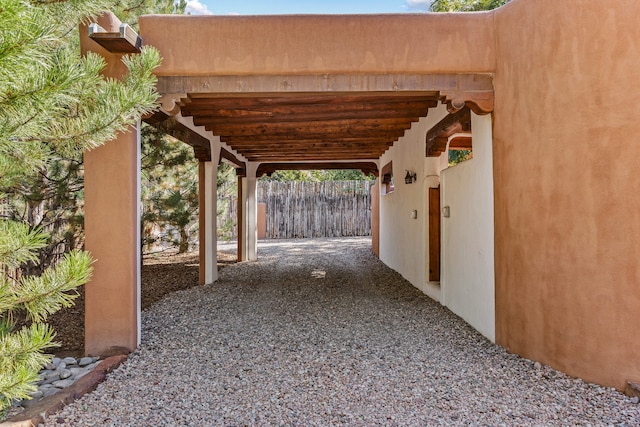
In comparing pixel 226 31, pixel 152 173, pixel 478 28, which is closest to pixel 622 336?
pixel 478 28

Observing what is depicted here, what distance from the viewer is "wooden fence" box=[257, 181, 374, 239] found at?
17.2m

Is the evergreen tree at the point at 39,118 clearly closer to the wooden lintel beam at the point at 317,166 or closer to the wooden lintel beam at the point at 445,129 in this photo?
the wooden lintel beam at the point at 445,129

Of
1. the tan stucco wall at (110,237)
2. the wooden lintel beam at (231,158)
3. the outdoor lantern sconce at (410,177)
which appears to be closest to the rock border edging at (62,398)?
the tan stucco wall at (110,237)

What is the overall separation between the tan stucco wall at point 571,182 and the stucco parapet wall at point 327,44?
1.28ft

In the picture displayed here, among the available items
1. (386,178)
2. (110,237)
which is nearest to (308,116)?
(110,237)

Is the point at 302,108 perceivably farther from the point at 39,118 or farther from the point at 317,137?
the point at 39,118

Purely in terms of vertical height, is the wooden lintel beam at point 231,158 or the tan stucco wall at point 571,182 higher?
the wooden lintel beam at point 231,158

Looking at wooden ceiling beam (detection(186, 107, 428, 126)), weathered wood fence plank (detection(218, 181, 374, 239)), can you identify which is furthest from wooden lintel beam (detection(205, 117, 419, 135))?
weathered wood fence plank (detection(218, 181, 374, 239))

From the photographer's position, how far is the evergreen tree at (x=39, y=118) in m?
1.79

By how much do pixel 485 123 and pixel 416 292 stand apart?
3277 millimetres

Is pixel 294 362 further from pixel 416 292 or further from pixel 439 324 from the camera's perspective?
pixel 416 292

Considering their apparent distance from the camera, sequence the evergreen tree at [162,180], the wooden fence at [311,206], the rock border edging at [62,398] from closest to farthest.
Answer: the rock border edging at [62,398] → the evergreen tree at [162,180] → the wooden fence at [311,206]

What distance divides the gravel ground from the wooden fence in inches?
454

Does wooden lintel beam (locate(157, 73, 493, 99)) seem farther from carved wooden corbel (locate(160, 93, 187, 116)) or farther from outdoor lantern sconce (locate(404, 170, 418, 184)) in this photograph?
outdoor lantern sconce (locate(404, 170, 418, 184))
